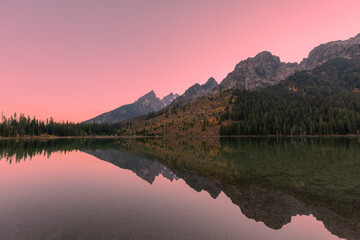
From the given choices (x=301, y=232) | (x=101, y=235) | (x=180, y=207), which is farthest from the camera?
(x=180, y=207)

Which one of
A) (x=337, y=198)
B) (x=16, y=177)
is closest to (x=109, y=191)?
(x=16, y=177)

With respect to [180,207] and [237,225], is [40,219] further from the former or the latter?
[237,225]

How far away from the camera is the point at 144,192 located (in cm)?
2088

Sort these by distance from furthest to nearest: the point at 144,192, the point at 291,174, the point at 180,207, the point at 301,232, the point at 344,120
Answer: the point at 344,120 < the point at 291,174 < the point at 144,192 < the point at 180,207 < the point at 301,232

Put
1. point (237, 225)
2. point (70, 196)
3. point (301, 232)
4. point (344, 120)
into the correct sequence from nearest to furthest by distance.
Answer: point (301, 232) < point (237, 225) < point (70, 196) < point (344, 120)

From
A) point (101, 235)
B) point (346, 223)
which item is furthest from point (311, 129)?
point (101, 235)

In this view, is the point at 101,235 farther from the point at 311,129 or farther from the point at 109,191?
the point at 311,129

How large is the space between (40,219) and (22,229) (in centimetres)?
160

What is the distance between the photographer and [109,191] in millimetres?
21047

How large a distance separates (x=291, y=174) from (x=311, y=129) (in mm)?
185351

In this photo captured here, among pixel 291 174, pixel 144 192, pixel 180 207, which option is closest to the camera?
pixel 180 207

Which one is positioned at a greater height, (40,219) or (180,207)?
(40,219)

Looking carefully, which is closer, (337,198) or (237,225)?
(237,225)

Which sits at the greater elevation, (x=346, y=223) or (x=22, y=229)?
(x=22, y=229)
